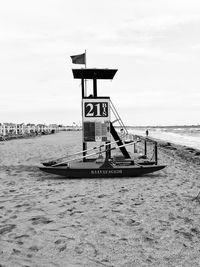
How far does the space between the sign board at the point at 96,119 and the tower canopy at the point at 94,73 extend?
1.12 m

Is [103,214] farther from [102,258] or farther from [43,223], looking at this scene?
[102,258]

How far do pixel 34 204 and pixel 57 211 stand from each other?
871mm

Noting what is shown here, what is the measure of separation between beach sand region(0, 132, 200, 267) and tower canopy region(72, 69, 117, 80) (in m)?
4.79

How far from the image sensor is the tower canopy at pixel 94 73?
36.0 feet

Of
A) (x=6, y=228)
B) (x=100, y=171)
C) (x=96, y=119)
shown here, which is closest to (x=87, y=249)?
(x=6, y=228)

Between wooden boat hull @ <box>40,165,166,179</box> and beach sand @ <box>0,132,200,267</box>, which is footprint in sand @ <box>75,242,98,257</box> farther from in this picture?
wooden boat hull @ <box>40,165,166,179</box>

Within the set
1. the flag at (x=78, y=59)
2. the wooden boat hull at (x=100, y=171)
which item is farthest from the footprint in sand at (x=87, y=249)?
the flag at (x=78, y=59)

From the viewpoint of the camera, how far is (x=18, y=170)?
39.5 ft

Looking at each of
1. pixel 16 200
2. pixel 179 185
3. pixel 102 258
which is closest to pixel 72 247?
pixel 102 258

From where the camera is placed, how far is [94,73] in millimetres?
11141

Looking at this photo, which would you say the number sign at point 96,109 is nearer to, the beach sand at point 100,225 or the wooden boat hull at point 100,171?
the wooden boat hull at point 100,171

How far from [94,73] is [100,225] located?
7.41 m

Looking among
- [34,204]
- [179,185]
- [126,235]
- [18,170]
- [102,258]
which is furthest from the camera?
[18,170]

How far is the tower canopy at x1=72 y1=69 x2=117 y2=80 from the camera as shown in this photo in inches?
432
